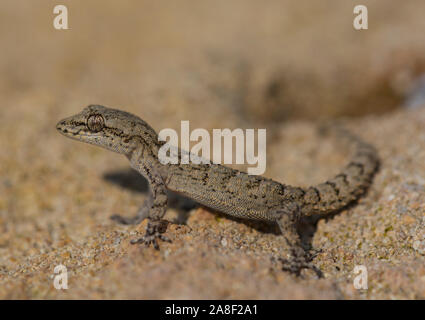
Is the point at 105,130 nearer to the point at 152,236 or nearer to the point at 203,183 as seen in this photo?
the point at 203,183

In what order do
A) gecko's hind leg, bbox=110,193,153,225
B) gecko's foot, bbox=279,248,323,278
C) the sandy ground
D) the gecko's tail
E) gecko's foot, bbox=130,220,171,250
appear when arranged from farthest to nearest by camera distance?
gecko's hind leg, bbox=110,193,153,225
the gecko's tail
gecko's foot, bbox=130,220,171,250
gecko's foot, bbox=279,248,323,278
the sandy ground


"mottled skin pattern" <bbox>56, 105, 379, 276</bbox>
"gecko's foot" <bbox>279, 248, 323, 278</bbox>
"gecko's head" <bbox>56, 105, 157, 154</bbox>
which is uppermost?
"gecko's head" <bbox>56, 105, 157, 154</bbox>

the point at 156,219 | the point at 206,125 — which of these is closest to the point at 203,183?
the point at 156,219

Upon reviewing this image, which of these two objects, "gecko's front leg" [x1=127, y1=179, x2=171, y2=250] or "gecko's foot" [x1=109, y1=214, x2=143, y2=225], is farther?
"gecko's foot" [x1=109, y1=214, x2=143, y2=225]

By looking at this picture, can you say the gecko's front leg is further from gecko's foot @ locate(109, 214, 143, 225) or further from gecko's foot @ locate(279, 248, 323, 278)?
gecko's foot @ locate(279, 248, 323, 278)

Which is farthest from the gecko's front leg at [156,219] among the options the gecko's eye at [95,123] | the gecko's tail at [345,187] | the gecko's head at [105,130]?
the gecko's tail at [345,187]

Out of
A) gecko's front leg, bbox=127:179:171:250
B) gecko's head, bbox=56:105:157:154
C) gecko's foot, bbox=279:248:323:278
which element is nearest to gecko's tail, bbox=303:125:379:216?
gecko's foot, bbox=279:248:323:278

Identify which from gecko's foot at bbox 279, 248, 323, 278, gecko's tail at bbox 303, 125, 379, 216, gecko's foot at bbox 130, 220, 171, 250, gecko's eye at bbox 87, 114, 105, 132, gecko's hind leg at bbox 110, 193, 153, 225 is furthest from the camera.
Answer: gecko's hind leg at bbox 110, 193, 153, 225
